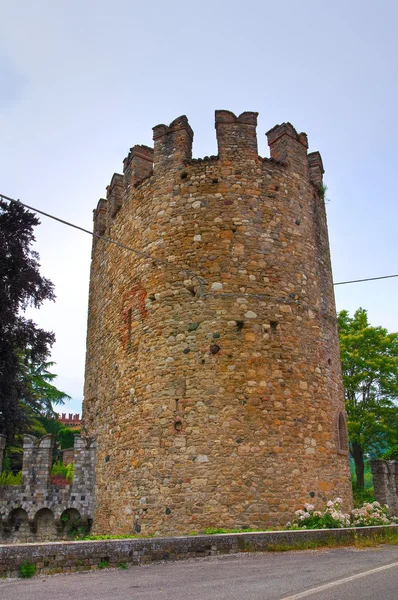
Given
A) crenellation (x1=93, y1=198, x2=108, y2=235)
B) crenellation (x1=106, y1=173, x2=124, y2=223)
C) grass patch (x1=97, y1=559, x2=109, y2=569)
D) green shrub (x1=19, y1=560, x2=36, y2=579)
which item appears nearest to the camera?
green shrub (x1=19, y1=560, x2=36, y2=579)

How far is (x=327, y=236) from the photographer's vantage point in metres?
13.9

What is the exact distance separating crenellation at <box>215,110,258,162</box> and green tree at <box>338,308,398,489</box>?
15.0 m

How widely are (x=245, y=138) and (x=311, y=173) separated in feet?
7.91

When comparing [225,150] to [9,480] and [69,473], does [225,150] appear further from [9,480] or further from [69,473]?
[9,480]

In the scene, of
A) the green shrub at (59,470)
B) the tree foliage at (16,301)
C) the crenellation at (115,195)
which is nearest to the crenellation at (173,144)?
the crenellation at (115,195)

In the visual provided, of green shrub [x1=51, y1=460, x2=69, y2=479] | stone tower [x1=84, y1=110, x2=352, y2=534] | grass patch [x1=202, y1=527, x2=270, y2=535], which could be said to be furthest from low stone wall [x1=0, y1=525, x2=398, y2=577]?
green shrub [x1=51, y1=460, x2=69, y2=479]

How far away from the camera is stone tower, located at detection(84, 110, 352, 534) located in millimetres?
10164

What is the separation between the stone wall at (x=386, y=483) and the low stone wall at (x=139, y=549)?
24.5 ft

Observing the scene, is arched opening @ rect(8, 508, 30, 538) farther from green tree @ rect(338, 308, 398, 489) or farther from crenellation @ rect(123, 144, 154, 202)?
green tree @ rect(338, 308, 398, 489)

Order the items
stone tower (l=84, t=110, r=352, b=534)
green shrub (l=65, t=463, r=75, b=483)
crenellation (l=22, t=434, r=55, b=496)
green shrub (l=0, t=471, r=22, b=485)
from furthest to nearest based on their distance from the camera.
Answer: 1. green shrub (l=65, t=463, r=75, b=483)
2. green shrub (l=0, t=471, r=22, b=485)
3. crenellation (l=22, t=434, r=55, b=496)
4. stone tower (l=84, t=110, r=352, b=534)

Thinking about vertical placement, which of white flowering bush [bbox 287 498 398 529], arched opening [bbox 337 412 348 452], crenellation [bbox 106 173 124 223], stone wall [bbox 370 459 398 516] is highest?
crenellation [bbox 106 173 124 223]

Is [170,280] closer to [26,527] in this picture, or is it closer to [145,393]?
[145,393]

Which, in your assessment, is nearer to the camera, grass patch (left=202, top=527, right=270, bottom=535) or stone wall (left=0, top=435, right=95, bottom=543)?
grass patch (left=202, top=527, right=270, bottom=535)

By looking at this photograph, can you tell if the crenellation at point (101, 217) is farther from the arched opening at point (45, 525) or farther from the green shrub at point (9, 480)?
the arched opening at point (45, 525)
